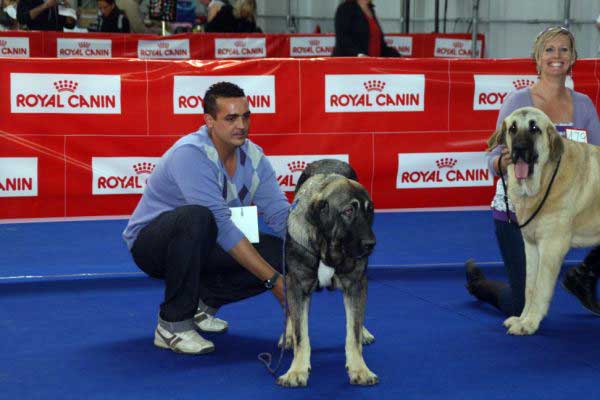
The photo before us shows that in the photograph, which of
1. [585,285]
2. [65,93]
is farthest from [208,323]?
[65,93]

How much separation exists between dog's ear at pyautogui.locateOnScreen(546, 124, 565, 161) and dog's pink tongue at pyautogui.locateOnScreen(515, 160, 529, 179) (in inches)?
5.9

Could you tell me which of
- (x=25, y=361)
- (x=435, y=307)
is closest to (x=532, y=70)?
(x=435, y=307)

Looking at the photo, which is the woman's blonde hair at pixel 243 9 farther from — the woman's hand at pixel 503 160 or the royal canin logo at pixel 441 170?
the woman's hand at pixel 503 160

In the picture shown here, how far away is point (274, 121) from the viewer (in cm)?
641

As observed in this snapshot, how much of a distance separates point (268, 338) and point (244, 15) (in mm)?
9492

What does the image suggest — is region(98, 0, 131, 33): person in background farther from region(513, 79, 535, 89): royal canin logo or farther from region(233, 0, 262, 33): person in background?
region(513, 79, 535, 89): royal canin logo

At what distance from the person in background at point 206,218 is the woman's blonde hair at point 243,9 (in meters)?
8.99

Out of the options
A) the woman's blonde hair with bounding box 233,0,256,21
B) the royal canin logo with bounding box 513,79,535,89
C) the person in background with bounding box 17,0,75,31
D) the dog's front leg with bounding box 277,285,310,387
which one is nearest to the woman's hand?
the dog's front leg with bounding box 277,285,310,387

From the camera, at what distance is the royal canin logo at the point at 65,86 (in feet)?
20.1

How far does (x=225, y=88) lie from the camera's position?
386 cm

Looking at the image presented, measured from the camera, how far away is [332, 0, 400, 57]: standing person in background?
8.88 meters

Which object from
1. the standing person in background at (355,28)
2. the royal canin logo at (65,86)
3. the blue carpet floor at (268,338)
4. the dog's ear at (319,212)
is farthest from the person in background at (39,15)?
the dog's ear at (319,212)

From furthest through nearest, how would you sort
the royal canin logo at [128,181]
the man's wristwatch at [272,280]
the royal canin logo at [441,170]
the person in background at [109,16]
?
the person in background at [109,16]
the royal canin logo at [441,170]
the royal canin logo at [128,181]
the man's wristwatch at [272,280]

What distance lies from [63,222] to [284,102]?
1.82 meters
